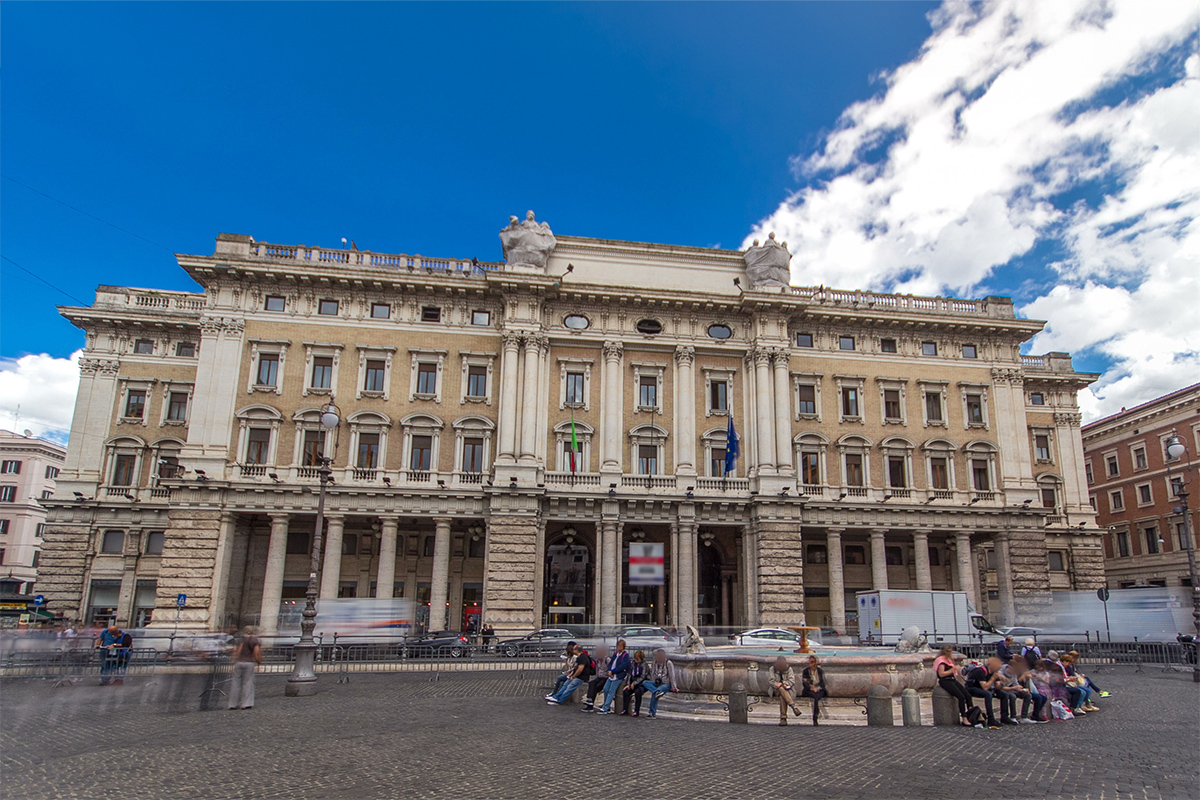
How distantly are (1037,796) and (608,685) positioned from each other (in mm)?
8660

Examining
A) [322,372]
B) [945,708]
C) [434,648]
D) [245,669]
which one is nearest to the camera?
[945,708]

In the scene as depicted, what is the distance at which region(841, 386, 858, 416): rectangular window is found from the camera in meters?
42.8

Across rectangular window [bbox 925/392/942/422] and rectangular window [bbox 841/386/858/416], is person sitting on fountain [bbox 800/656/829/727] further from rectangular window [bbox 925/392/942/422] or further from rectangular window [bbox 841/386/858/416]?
rectangular window [bbox 925/392/942/422]

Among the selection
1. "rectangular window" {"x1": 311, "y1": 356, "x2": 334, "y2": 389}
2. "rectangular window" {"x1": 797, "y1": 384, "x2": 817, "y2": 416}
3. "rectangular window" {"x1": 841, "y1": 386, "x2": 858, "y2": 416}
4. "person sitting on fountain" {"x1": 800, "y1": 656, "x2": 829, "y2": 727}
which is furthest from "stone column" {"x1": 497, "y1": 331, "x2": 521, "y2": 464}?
"person sitting on fountain" {"x1": 800, "y1": 656, "x2": 829, "y2": 727}

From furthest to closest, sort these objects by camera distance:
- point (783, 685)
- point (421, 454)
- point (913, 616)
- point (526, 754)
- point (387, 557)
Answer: point (421, 454) < point (387, 557) < point (913, 616) < point (783, 685) < point (526, 754)

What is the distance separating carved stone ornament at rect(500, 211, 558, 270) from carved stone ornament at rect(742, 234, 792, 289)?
11.0 metres

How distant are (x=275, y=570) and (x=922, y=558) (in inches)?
1284

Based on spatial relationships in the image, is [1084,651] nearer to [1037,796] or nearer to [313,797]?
[1037,796]

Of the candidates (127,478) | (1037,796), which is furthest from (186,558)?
(1037,796)

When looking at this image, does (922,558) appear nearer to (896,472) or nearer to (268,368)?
(896,472)

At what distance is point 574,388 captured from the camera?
133 feet

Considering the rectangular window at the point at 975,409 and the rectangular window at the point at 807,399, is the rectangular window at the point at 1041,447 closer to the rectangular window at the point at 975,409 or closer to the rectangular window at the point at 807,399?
the rectangular window at the point at 975,409

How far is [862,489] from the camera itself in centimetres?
4131

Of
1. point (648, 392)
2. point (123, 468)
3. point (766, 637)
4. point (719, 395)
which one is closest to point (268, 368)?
point (123, 468)
